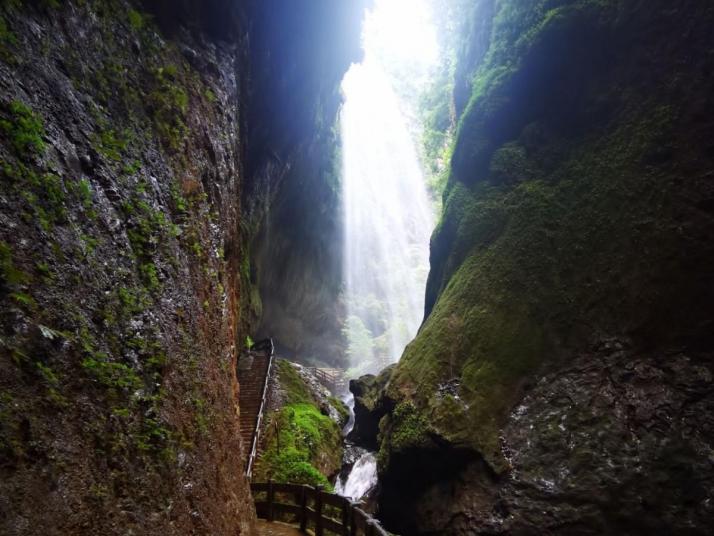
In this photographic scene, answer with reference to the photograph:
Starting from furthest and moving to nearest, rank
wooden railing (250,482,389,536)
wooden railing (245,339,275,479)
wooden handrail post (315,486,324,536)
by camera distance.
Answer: wooden railing (245,339,275,479)
wooden handrail post (315,486,324,536)
wooden railing (250,482,389,536)

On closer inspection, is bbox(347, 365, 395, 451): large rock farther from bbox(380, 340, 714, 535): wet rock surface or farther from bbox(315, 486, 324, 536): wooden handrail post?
bbox(315, 486, 324, 536): wooden handrail post

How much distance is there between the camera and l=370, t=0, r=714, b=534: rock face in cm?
744

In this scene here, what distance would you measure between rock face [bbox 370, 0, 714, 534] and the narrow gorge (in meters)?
0.05

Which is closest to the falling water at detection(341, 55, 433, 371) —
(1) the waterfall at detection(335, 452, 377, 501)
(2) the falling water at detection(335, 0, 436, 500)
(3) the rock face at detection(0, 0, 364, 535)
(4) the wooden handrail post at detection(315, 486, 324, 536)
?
(2) the falling water at detection(335, 0, 436, 500)

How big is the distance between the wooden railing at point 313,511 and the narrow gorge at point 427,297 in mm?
66

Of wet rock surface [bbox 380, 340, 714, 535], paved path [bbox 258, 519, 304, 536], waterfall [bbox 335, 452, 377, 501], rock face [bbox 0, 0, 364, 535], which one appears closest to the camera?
rock face [bbox 0, 0, 364, 535]

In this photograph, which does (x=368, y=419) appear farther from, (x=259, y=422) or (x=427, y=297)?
(x=259, y=422)

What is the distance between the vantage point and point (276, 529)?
8.61 metres

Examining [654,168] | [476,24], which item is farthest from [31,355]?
[476,24]

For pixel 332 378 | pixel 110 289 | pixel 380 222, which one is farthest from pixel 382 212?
pixel 110 289

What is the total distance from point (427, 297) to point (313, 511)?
10.6 meters

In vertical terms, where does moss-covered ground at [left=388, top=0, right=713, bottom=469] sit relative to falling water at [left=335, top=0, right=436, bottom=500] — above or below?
below

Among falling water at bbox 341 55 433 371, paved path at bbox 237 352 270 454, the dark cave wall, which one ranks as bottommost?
paved path at bbox 237 352 270 454

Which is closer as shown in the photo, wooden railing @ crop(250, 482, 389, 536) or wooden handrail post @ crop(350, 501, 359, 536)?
wooden railing @ crop(250, 482, 389, 536)
